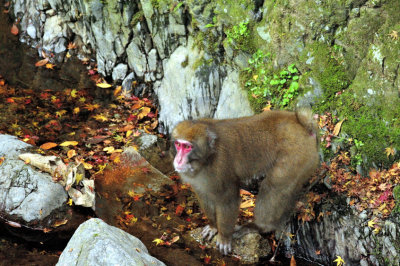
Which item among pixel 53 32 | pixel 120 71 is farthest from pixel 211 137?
pixel 53 32

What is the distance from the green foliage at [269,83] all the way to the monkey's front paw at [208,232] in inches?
85.8

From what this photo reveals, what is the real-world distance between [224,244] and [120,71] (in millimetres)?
5367

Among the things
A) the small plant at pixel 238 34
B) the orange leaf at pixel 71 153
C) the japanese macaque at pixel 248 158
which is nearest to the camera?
the japanese macaque at pixel 248 158

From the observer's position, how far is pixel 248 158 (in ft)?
19.5

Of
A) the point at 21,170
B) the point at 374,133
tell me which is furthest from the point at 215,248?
the point at 21,170

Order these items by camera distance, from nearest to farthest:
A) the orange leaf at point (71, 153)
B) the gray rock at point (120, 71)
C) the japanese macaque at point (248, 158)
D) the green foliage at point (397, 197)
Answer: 1. the japanese macaque at point (248, 158)
2. the green foliage at point (397, 197)
3. the orange leaf at point (71, 153)
4. the gray rock at point (120, 71)

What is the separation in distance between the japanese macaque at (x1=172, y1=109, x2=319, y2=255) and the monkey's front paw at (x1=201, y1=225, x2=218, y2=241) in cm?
31

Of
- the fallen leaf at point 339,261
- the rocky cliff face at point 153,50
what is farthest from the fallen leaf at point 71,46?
the fallen leaf at point 339,261

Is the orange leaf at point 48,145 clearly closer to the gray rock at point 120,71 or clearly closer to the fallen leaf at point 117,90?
the fallen leaf at point 117,90

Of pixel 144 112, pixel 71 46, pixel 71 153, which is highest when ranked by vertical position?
pixel 71 46

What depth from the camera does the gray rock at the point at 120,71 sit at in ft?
33.1

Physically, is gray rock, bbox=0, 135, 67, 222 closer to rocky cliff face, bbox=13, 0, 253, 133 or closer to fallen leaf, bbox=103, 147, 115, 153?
fallen leaf, bbox=103, 147, 115, 153

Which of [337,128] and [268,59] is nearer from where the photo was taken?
[337,128]

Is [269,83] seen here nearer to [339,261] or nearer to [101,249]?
[339,261]
